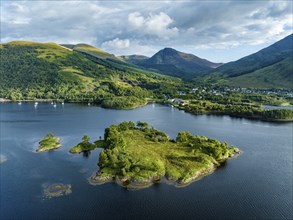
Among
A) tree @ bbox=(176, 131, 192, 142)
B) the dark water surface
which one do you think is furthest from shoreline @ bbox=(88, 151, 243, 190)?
tree @ bbox=(176, 131, 192, 142)

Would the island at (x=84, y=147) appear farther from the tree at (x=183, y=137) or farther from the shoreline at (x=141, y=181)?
the tree at (x=183, y=137)

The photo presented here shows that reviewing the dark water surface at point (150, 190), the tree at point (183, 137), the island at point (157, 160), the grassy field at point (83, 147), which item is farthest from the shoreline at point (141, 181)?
the tree at point (183, 137)

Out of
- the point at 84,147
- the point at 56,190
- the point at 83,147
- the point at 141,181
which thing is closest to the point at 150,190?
the point at 141,181

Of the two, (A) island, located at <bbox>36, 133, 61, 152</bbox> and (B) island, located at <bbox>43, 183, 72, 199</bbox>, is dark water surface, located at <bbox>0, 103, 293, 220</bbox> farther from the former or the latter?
(A) island, located at <bbox>36, 133, 61, 152</bbox>

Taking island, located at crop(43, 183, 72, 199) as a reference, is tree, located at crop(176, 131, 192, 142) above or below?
above

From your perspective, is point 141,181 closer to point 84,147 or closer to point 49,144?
point 84,147

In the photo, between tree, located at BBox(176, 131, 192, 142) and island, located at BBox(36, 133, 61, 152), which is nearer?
island, located at BBox(36, 133, 61, 152)

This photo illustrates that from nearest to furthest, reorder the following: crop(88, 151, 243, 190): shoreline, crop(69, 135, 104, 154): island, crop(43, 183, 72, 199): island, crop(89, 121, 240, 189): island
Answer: crop(43, 183, 72, 199): island
crop(88, 151, 243, 190): shoreline
crop(89, 121, 240, 189): island
crop(69, 135, 104, 154): island

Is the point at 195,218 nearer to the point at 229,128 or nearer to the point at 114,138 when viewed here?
the point at 114,138
